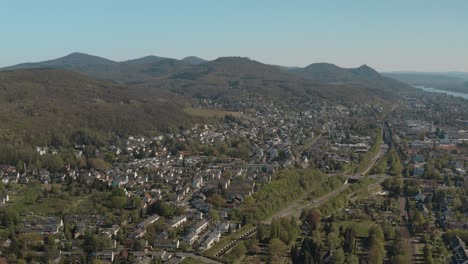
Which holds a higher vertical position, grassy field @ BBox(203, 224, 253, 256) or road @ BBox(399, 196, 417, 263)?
grassy field @ BBox(203, 224, 253, 256)

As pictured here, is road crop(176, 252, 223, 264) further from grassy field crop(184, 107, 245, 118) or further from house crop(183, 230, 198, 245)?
grassy field crop(184, 107, 245, 118)

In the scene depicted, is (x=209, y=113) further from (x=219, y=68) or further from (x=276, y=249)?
(x=219, y=68)

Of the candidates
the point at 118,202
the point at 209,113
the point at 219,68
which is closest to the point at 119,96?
the point at 209,113

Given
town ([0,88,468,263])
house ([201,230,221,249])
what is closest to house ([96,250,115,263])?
town ([0,88,468,263])

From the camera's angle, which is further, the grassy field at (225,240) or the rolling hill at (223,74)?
the rolling hill at (223,74)

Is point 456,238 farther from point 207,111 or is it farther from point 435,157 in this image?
point 207,111

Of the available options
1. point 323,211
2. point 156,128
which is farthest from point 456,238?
point 156,128

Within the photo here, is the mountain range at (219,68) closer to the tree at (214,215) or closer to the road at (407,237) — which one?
the tree at (214,215)

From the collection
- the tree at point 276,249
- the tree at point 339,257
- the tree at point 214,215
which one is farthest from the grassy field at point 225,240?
the tree at point 339,257

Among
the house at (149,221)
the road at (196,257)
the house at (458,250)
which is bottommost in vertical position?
the house at (458,250)

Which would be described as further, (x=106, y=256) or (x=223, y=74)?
(x=223, y=74)

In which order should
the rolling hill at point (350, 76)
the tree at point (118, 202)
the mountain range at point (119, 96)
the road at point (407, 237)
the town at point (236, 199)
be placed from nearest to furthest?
the town at point (236, 199) < the road at point (407, 237) < the tree at point (118, 202) < the mountain range at point (119, 96) < the rolling hill at point (350, 76)
